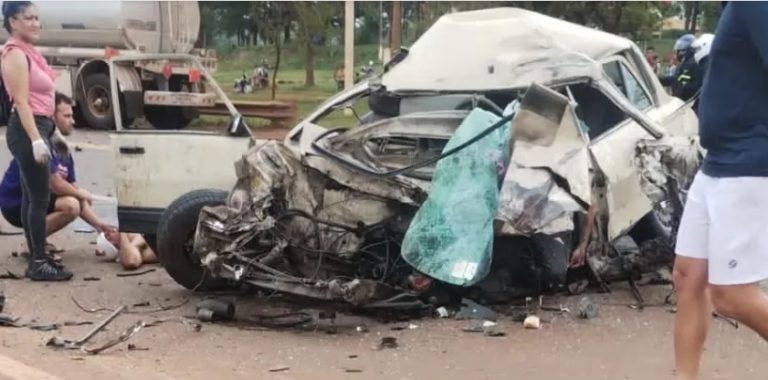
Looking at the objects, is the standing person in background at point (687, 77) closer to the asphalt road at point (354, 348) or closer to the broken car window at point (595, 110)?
the broken car window at point (595, 110)

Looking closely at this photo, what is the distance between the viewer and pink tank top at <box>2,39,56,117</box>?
6520 millimetres

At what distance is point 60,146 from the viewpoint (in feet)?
24.0

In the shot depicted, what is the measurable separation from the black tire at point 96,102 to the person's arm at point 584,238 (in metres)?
14.7

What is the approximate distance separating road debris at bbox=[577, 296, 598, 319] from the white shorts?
2.37 meters

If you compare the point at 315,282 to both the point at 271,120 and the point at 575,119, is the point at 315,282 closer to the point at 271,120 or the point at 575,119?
the point at 575,119

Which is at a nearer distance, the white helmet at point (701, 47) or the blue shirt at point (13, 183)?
the blue shirt at point (13, 183)

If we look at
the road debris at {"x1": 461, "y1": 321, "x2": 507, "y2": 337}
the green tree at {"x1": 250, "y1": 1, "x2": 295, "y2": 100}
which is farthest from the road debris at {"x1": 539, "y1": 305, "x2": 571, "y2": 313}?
the green tree at {"x1": 250, "y1": 1, "x2": 295, "y2": 100}

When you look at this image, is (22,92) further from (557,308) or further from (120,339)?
(557,308)

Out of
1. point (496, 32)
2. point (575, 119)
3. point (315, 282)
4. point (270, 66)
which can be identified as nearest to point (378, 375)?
point (315, 282)

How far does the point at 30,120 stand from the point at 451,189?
2668 mm

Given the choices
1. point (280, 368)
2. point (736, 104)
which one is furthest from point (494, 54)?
point (736, 104)

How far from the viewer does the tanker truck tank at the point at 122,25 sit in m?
19.4

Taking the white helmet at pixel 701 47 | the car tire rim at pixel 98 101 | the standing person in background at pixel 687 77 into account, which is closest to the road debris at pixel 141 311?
the white helmet at pixel 701 47

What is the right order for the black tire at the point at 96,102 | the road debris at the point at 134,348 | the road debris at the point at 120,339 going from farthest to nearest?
1. the black tire at the point at 96,102
2. the road debris at the point at 134,348
3. the road debris at the point at 120,339
